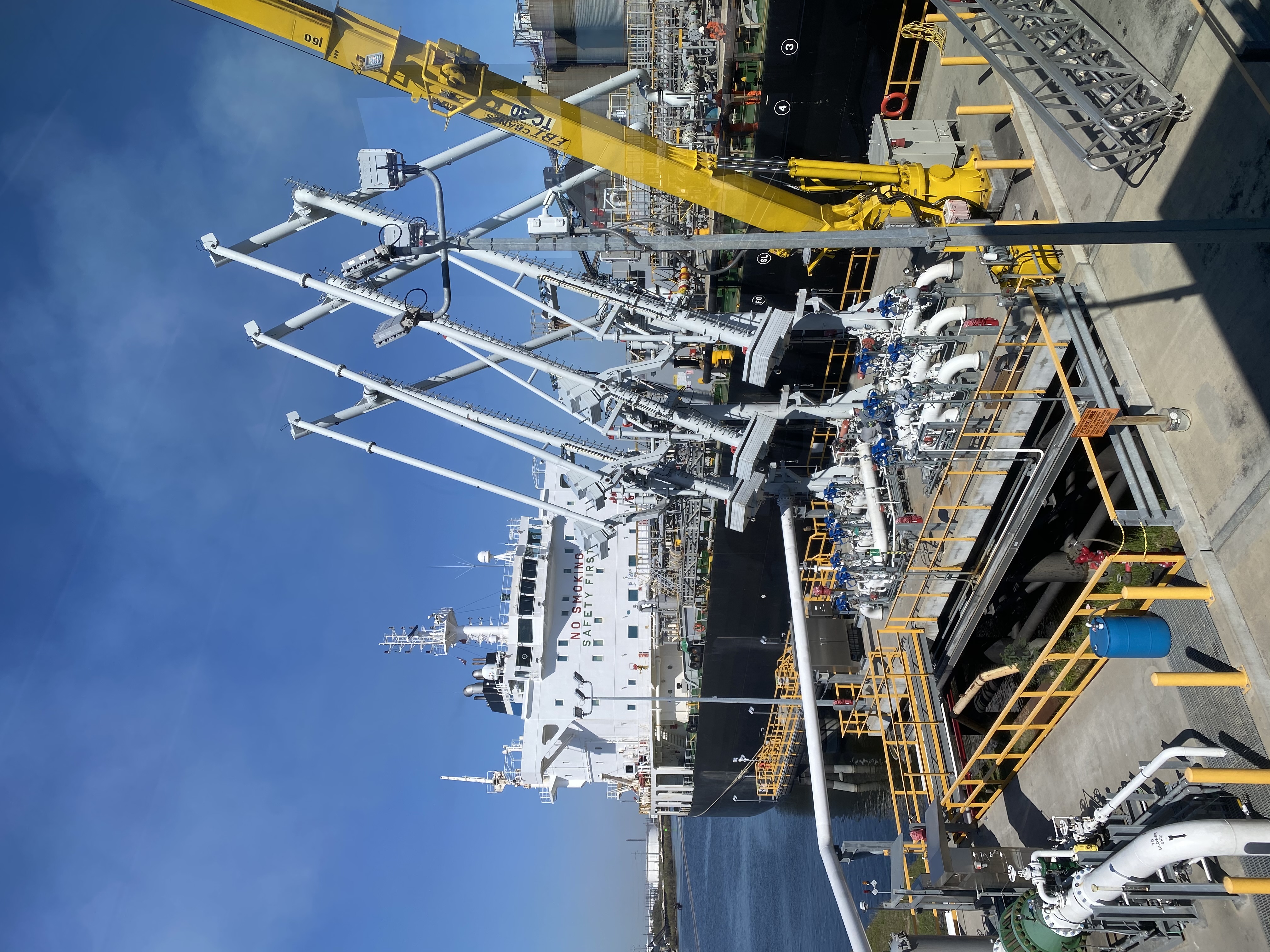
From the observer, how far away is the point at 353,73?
31.6 ft

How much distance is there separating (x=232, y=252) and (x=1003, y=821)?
17.1 m

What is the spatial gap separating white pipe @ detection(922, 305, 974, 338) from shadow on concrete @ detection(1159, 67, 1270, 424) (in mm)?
3681

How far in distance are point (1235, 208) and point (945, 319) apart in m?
4.58

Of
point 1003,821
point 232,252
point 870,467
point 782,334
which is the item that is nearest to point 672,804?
point 1003,821

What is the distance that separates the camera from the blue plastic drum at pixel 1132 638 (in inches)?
284

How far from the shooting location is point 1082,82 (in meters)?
7.67

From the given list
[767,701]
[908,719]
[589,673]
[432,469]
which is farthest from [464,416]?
[589,673]

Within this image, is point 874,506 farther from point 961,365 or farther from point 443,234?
point 443,234

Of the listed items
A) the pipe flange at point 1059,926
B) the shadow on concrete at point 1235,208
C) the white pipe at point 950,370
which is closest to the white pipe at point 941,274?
the white pipe at point 950,370

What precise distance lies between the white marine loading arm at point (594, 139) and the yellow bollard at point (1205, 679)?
670 cm

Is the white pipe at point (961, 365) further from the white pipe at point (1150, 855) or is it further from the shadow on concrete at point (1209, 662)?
the white pipe at point (1150, 855)

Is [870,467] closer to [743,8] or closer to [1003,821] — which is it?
[1003,821]

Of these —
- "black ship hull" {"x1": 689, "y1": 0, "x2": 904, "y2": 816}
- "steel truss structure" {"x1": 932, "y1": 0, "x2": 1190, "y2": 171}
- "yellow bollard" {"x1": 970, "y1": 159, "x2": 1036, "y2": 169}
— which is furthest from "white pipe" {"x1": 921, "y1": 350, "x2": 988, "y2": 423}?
"black ship hull" {"x1": 689, "y1": 0, "x2": 904, "y2": 816}

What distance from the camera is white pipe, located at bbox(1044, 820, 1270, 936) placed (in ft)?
19.7
